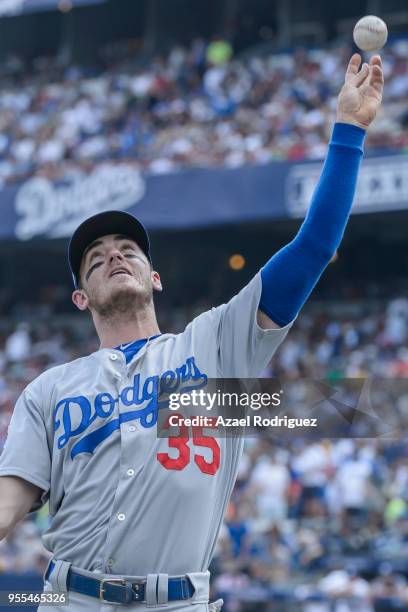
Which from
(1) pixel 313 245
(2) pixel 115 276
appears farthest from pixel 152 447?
(1) pixel 313 245

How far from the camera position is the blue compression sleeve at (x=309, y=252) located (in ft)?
9.53

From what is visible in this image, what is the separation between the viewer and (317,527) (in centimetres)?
1105

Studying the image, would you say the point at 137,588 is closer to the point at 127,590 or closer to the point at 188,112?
the point at 127,590

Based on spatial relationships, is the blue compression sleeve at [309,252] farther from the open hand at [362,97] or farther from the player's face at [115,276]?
the player's face at [115,276]

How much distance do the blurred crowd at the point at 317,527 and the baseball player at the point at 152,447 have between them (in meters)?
7.02

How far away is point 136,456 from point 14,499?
33 cm

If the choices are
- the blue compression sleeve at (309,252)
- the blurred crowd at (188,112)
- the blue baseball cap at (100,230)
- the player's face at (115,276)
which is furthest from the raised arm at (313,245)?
the blurred crowd at (188,112)

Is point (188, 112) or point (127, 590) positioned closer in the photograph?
point (127, 590)

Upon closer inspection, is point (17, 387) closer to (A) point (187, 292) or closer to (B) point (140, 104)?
(A) point (187, 292)

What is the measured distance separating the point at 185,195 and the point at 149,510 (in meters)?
14.1

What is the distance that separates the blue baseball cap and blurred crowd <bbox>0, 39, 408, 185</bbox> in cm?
1210

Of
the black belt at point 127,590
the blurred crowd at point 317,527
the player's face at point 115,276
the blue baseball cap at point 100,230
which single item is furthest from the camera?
the blurred crowd at point 317,527

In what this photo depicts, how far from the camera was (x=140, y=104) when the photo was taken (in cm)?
1908

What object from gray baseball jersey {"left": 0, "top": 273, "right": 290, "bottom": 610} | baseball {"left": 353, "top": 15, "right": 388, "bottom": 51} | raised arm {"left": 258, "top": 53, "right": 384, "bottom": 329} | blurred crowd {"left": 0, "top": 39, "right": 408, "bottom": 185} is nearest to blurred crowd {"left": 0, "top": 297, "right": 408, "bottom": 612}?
blurred crowd {"left": 0, "top": 39, "right": 408, "bottom": 185}
